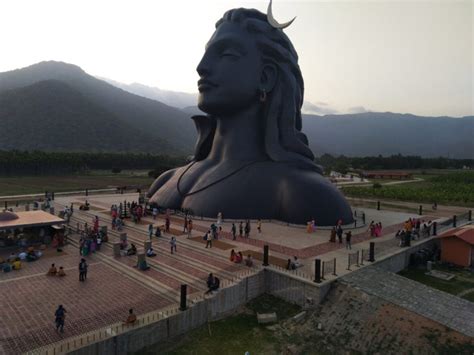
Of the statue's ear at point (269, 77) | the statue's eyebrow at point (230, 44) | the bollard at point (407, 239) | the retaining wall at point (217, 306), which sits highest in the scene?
the statue's eyebrow at point (230, 44)

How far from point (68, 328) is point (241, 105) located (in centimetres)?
2173

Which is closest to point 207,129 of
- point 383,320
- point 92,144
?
point 383,320

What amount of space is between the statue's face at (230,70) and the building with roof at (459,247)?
55.7 feet

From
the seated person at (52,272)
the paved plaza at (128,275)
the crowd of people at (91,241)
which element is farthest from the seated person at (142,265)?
the crowd of people at (91,241)

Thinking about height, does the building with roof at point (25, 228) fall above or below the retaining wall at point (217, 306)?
above

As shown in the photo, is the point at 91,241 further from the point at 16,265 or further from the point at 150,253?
the point at 16,265

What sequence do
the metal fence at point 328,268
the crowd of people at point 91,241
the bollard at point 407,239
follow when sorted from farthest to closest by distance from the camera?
the bollard at point 407,239, the crowd of people at point 91,241, the metal fence at point 328,268

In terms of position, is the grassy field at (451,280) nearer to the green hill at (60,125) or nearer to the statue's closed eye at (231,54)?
the statue's closed eye at (231,54)

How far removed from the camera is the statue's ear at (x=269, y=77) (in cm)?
2981

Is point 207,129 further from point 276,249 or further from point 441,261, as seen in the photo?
point 441,261

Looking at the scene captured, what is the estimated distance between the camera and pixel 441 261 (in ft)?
72.4

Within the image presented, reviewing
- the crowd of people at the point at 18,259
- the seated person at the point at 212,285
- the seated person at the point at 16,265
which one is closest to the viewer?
the seated person at the point at 212,285

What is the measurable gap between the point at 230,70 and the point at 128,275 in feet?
59.2

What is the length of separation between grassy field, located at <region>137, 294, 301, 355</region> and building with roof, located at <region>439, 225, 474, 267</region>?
1202 centimetres
